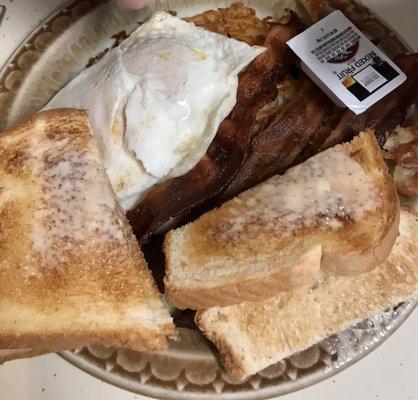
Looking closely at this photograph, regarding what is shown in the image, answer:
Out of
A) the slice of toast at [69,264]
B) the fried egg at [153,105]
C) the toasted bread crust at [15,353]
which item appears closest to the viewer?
the slice of toast at [69,264]

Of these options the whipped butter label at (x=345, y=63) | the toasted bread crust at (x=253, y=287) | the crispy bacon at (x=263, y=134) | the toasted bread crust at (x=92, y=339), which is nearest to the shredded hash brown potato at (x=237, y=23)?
the crispy bacon at (x=263, y=134)

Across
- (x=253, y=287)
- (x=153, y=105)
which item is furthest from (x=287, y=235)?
(x=153, y=105)

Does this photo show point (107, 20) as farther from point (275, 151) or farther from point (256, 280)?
point (256, 280)

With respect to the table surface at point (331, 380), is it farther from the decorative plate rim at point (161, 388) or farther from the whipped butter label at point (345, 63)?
the whipped butter label at point (345, 63)

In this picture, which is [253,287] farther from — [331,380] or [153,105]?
[153,105]

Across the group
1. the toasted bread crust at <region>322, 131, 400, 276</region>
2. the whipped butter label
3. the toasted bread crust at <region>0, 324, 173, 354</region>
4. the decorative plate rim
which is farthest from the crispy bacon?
the decorative plate rim

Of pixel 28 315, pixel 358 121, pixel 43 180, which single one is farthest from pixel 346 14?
pixel 28 315

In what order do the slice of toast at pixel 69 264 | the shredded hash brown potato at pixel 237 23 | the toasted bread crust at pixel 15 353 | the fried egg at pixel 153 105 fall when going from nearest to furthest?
the slice of toast at pixel 69 264, the toasted bread crust at pixel 15 353, the fried egg at pixel 153 105, the shredded hash brown potato at pixel 237 23
